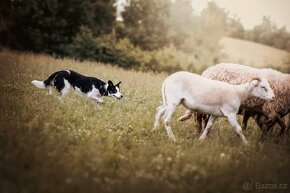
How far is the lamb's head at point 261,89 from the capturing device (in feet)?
30.5

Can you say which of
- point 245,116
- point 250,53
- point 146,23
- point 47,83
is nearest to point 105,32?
point 146,23

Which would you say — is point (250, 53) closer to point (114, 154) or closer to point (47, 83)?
point (47, 83)

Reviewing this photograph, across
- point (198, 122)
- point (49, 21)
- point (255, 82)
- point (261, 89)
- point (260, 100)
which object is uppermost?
point (255, 82)

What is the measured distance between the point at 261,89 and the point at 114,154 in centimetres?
418

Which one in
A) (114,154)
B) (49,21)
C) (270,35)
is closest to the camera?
(114,154)

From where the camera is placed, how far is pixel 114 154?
7062 mm

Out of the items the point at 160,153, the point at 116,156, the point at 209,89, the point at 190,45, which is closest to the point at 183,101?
the point at 209,89

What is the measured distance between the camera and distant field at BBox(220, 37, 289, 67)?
1395 inches

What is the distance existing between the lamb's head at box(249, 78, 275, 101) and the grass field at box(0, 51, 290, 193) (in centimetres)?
112

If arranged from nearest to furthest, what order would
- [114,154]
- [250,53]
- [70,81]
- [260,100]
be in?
[114,154], [260,100], [70,81], [250,53]

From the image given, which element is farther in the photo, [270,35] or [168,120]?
[270,35]

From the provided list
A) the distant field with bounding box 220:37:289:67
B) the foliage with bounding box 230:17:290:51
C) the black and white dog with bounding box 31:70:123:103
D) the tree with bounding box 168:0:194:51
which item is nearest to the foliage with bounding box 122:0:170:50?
the tree with bounding box 168:0:194:51

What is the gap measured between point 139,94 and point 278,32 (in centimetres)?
2707

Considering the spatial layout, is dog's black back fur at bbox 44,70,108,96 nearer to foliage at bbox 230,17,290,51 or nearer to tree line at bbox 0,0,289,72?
tree line at bbox 0,0,289,72
